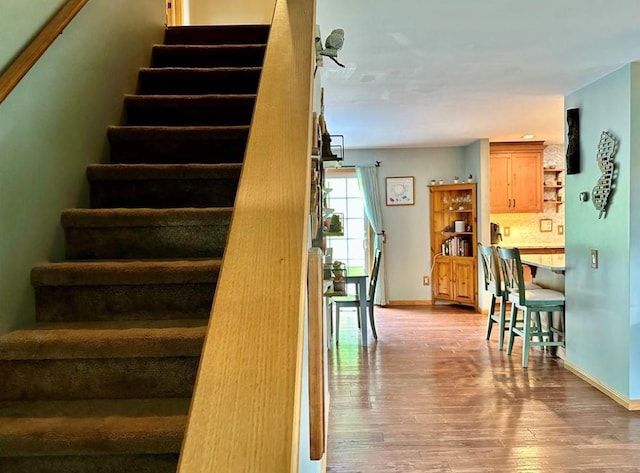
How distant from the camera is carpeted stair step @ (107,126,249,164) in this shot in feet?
7.48

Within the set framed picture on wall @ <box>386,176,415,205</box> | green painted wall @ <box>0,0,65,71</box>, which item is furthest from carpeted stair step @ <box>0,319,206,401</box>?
framed picture on wall @ <box>386,176,415,205</box>

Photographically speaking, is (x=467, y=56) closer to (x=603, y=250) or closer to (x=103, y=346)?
(x=603, y=250)

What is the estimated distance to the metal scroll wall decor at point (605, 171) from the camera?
3.47 m

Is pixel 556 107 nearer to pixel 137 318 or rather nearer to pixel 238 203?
pixel 137 318

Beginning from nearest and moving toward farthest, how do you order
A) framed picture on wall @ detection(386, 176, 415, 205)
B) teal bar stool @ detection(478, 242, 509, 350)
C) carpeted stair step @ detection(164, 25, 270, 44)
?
carpeted stair step @ detection(164, 25, 270, 44) < teal bar stool @ detection(478, 242, 509, 350) < framed picture on wall @ detection(386, 176, 415, 205)

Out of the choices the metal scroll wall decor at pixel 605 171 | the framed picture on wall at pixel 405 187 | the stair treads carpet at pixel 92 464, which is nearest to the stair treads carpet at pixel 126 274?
the stair treads carpet at pixel 92 464

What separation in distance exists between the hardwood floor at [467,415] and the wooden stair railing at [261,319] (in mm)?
2270

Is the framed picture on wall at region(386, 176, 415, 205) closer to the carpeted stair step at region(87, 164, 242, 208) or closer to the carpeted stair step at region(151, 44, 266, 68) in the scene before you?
the carpeted stair step at region(151, 44, 266, 68)

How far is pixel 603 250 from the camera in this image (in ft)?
11.9

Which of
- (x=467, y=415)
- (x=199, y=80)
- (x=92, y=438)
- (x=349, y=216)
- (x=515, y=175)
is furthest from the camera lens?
(x=349, y=216)

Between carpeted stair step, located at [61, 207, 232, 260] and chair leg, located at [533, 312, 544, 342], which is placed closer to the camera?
carpeted stair step, located at [61, 207, 232, 260]

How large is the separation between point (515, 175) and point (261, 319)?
22.4ft

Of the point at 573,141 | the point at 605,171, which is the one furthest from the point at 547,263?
the point at 605,171

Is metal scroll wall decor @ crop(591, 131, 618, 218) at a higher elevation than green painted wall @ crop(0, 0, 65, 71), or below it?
below
